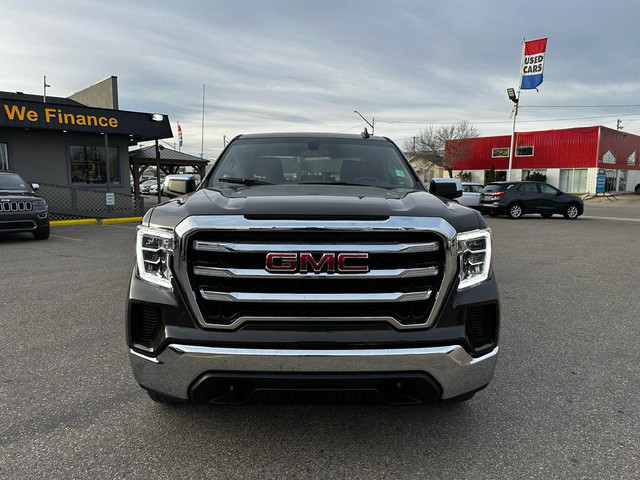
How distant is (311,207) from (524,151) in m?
49.0

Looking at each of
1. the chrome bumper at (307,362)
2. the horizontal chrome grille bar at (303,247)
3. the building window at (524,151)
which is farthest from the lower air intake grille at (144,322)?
the building window at (524,151)

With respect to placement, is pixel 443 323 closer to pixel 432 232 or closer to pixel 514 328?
pixel 432 232

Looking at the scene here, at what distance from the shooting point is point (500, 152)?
159 feet

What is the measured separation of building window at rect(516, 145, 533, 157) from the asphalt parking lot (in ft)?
149

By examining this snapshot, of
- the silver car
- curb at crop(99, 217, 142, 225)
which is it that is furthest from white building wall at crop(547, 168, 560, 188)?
curb at crop(99, 217, 142, 225)

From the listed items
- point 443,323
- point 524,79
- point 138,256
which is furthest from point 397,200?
point 524,79

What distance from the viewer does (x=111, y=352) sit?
377 cm

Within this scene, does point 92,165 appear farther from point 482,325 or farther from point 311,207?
point 482,325

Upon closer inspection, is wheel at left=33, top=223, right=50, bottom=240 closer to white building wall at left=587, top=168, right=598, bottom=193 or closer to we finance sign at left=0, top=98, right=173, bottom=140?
we finance sign at left=0, top=98, right=173, bottom=140

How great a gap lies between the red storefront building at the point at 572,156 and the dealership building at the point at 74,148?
38.5m

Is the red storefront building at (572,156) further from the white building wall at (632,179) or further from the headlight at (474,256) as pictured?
the headlight at (474,256)

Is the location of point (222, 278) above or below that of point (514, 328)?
above

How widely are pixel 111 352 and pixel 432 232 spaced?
2888 millimetres

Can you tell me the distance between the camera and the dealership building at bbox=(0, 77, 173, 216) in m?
15.3
